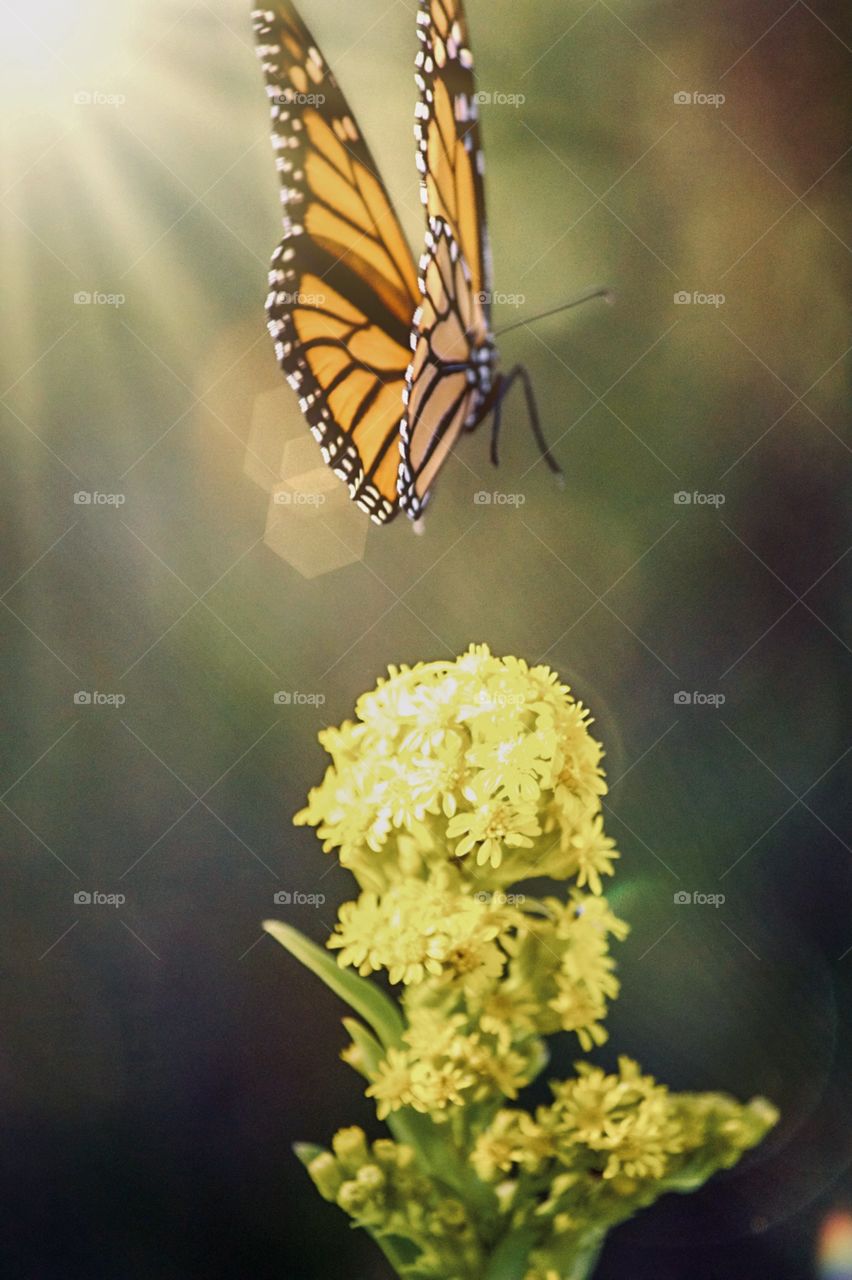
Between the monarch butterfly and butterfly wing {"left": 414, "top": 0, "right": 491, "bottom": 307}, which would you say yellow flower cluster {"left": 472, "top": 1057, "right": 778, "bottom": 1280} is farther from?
butterfly wing {"left": 414, "top": 0, "right": 491, "bottom": 307}

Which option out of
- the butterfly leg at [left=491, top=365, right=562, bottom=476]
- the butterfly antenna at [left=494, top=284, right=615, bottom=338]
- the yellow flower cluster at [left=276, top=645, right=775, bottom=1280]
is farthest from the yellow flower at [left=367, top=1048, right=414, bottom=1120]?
the butterfly antenna at [left=494, top=284, right=615, bottom=338]

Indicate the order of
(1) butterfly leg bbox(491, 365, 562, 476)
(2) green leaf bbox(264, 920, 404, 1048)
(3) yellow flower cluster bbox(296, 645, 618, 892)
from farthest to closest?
(1) butterfly leg bbox(491, 365, 562, 476) < (2) green leaf bbox(264, 920, 404, 1048) < (3) yellow flower cluster bbox(296, 645, 618, 892)

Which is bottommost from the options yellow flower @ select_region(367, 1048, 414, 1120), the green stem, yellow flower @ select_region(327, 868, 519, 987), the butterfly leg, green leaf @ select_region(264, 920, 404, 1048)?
the green stem

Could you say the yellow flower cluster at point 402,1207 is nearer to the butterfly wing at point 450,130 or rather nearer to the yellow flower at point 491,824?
the yellow flower at point 491,824

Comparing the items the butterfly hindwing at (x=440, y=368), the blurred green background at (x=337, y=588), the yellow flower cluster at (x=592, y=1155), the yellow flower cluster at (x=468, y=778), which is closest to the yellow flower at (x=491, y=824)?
the yellow flower cluster at (x=468, y=778)

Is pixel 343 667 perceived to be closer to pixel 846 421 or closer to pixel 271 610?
pixel 271 610

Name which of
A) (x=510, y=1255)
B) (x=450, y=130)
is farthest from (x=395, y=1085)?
(x=450, y=130)

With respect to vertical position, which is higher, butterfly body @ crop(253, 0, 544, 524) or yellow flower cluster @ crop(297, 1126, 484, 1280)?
butterfly body @ crop(253, 0, 544, 524)
